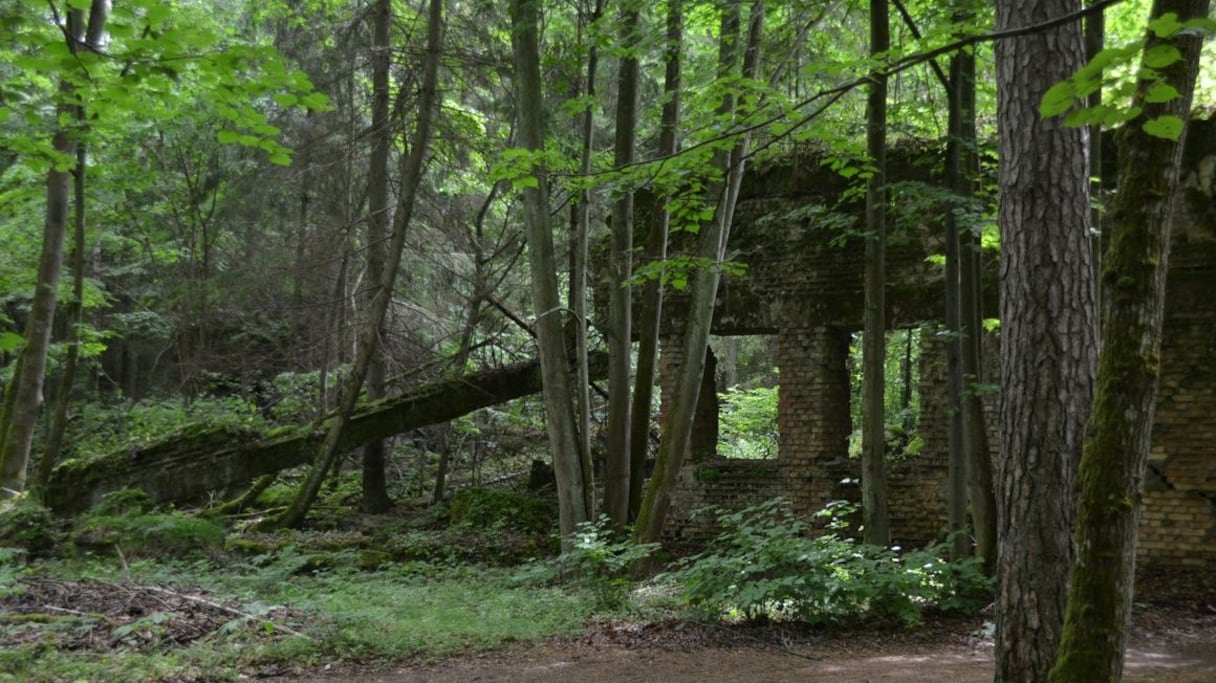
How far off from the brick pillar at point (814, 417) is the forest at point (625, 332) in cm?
5

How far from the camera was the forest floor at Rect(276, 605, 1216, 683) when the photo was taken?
566 cm

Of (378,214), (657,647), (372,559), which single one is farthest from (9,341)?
(378,214)

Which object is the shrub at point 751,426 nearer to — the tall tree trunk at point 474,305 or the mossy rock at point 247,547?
the tall tree trunk at point 474,305

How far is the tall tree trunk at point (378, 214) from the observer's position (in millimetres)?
12867

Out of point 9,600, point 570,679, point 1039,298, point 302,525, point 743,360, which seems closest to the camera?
point 1039,298

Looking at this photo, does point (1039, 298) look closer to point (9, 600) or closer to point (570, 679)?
point (570, 679)

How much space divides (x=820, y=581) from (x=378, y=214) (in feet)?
30.3

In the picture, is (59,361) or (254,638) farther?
(59,361)

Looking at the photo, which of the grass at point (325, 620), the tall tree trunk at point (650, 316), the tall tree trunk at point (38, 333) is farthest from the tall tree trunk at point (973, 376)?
the tall tree trunk at point (38, 333)

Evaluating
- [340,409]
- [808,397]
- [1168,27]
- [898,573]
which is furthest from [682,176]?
[340,409]

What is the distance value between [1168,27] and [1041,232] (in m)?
1.68

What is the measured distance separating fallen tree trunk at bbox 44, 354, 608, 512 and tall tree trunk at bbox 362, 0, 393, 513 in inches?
43.2

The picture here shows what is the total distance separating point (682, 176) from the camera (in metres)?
6.53

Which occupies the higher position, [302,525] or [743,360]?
[743,360]
